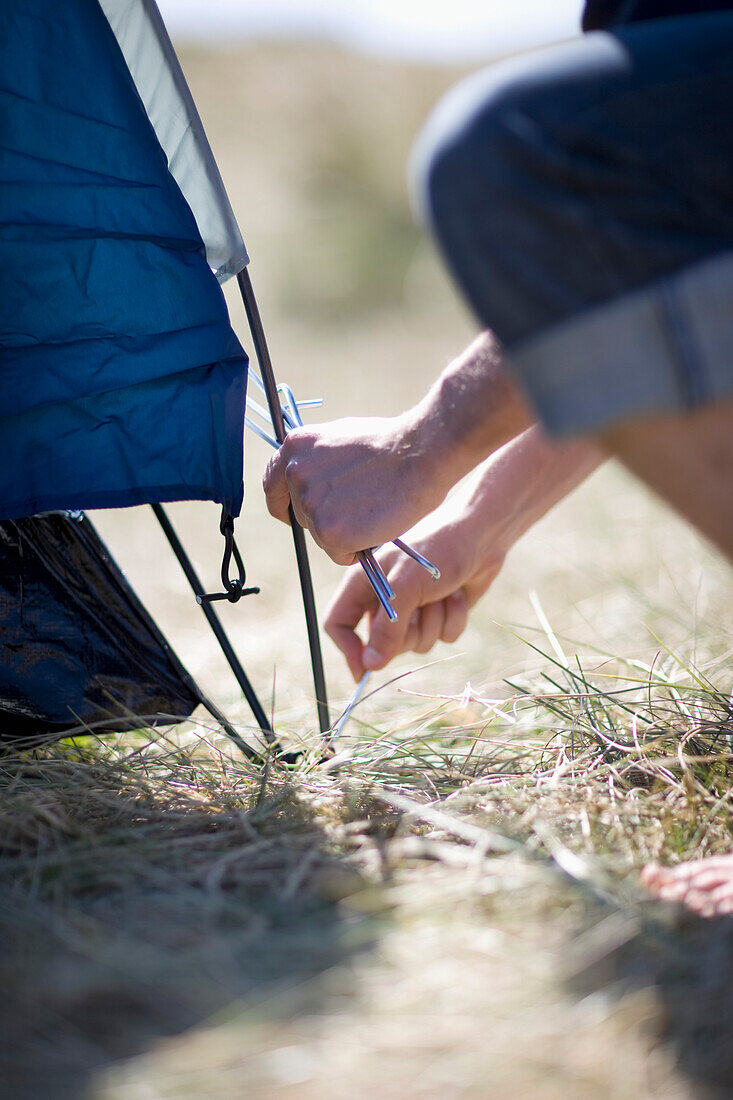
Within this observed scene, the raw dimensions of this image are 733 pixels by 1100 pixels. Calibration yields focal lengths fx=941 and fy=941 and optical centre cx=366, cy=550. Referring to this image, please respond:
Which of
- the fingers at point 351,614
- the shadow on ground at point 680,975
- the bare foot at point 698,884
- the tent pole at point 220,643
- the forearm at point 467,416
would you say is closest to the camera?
the shadow on ground at point 680,975

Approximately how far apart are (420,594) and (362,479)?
10.1 inches

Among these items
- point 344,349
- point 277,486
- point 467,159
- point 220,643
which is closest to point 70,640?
point 220,643

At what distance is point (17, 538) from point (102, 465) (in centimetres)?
12

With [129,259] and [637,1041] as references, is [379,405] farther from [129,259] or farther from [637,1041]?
[637,1041]

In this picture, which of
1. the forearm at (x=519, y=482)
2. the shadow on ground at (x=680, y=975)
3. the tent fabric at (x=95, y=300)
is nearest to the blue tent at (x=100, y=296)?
the tent fabric at (x=95, y=300)

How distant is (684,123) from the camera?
56 centimetres

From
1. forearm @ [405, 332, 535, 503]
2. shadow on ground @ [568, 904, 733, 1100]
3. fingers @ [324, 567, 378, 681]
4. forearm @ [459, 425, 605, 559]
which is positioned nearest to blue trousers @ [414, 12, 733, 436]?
forearm @ [405, 332, 535, 503]

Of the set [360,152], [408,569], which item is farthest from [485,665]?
[360,152]

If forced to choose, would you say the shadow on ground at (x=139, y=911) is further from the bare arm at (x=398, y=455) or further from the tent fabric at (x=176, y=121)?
the tent fabric at (x=176, y=121)

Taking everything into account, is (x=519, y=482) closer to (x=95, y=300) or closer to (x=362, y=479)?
(x=362, y=479)

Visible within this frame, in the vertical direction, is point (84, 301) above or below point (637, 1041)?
above

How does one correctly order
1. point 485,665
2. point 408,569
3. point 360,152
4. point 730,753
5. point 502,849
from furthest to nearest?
1. point 360,152
2. point 485,665
3. point 408,569
4. point 730,753
5. point 502,849

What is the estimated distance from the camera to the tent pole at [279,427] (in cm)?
94

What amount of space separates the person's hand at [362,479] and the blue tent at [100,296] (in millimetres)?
93
